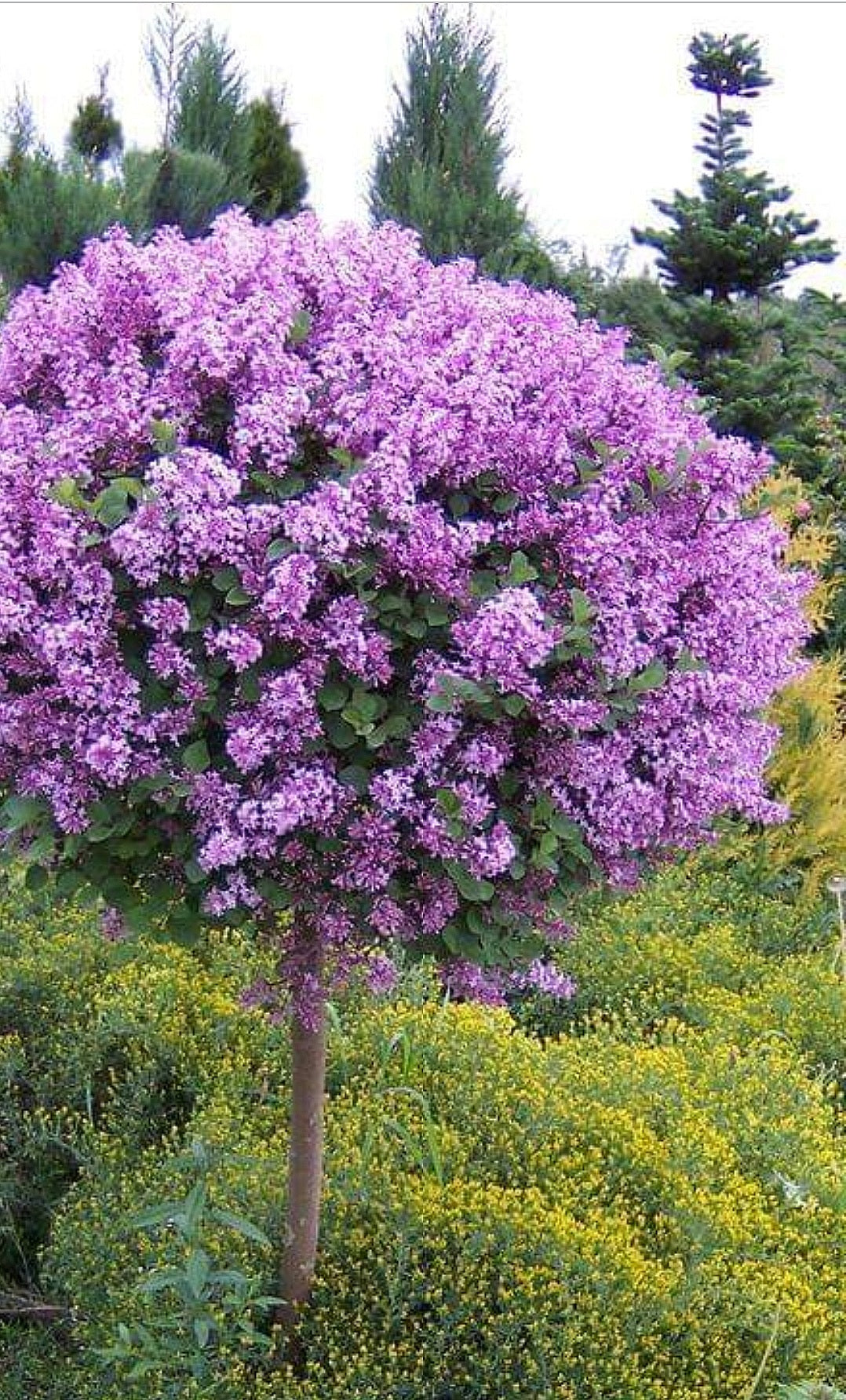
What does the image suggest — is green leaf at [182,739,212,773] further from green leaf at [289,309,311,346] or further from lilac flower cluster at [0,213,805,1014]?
green leaf at [289,309,311,346]

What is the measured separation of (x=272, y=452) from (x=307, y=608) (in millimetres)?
223

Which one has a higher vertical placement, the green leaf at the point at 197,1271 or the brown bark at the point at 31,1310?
the green leaf at the point at 197,1271

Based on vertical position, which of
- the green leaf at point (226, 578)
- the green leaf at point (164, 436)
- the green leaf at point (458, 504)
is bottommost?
the green leaf at point (226, 578)

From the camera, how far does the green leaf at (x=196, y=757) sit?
209 cm

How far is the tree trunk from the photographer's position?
292 centimetres

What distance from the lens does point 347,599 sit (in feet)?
6.79

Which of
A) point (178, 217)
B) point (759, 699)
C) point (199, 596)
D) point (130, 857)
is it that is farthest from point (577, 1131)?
point (178, 217)

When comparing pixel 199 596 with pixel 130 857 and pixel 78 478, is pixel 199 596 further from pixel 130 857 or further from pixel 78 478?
pixel 130 857

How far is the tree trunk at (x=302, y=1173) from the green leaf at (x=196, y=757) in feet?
2.94

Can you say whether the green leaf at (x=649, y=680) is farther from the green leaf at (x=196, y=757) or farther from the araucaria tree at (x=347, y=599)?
the green leaf at (x=196, y=757)

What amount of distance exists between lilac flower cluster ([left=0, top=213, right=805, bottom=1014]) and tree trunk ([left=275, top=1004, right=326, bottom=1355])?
0.54m

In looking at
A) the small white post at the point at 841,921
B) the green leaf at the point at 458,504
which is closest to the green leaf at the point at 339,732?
the green leaf at the point at 458,504

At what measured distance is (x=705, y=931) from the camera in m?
5.16

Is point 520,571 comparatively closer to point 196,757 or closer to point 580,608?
point 580,608
